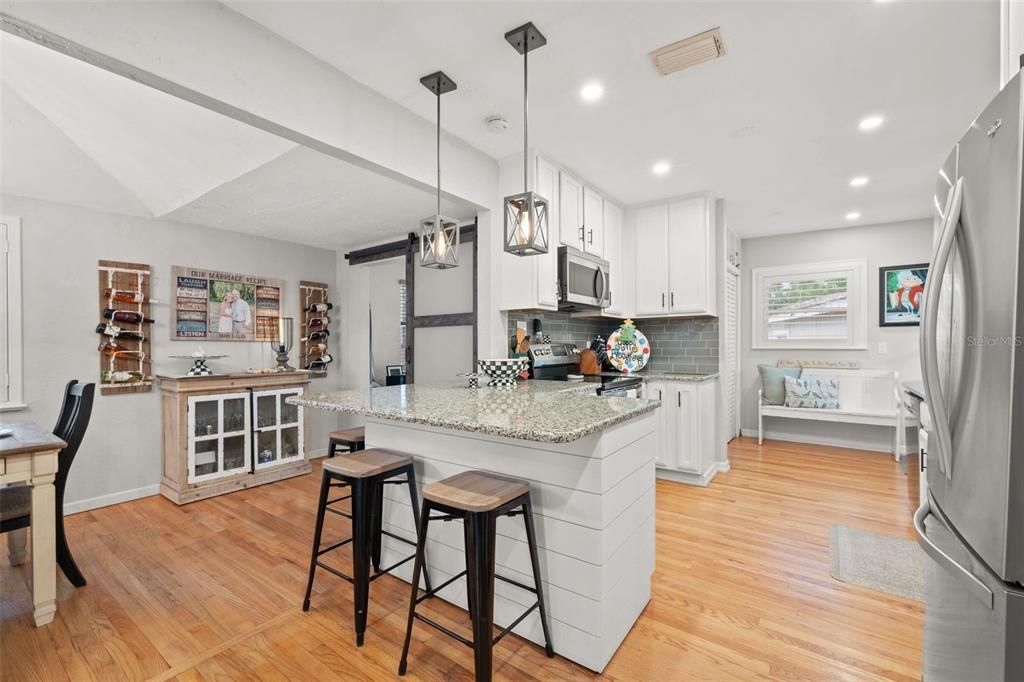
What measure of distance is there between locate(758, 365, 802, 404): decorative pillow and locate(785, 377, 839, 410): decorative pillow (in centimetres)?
10

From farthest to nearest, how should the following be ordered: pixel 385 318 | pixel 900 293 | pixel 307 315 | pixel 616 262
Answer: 1. pixel 385 318
2. pixel 900 293
3. pixel 307 315
4. pixel 616 262

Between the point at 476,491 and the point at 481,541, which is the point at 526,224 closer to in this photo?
the point at 476,491

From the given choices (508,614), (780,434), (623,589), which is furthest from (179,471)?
(780,434)

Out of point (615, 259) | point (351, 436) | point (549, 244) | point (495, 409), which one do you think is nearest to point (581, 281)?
point (549, 244)

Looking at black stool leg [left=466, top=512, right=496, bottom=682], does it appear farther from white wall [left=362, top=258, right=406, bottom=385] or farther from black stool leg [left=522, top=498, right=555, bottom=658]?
white wall [left=362, top=258, right=406, bottom=385]

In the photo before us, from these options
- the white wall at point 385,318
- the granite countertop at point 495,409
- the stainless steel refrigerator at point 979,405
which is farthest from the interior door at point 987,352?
the white wall at point 385,318

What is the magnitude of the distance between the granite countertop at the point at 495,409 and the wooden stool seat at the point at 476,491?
221 millimetres

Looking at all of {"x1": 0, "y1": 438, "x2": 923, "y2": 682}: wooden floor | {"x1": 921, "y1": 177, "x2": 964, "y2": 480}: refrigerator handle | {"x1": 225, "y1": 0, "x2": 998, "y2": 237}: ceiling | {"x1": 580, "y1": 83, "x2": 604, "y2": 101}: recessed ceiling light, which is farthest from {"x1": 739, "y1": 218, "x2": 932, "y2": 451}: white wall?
{"x1": 921, "y1": 177, "x2": 964, "y2": 480}: refrigerator handle

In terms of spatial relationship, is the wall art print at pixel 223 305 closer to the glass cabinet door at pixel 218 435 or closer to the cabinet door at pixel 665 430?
the glass cabinet door at pixel 218 435

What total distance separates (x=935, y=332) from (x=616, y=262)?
3.33 meters

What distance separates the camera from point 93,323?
3334 mm

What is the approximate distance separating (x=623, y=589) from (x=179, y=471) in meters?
3.36

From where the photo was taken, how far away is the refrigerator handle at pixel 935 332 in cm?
107

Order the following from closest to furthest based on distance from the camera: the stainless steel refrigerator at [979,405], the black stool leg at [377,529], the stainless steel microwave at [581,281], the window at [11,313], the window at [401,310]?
1. the stainless steel refrigerator at [979,405]
2. the black stool leg at [377,529]
3. the window at [11,313]
4. the stainless steel microwave at [581,281]
5. the window at [401,310]
